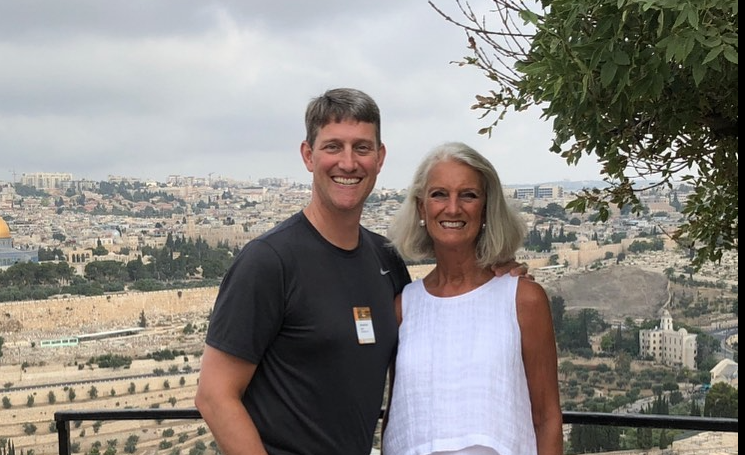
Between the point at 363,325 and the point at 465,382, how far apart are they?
261 millimetres

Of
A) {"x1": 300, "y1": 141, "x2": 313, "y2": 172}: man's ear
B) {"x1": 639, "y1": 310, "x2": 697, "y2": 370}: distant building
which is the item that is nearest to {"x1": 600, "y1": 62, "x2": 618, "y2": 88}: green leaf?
{"x1": 300, "y1": 141, "x2": 313, "y2": 172}: man's ear

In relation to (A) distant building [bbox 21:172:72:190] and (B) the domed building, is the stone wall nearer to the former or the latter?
(B) the domed building

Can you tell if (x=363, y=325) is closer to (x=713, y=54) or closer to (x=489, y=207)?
(x=489, y=207)

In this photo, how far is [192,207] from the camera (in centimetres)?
1723

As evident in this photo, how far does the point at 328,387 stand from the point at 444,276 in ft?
1.45

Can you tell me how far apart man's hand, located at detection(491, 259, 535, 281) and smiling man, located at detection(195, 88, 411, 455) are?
0.90 feet

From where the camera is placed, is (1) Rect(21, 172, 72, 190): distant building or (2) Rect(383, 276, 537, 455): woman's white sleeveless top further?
(1) Rect(21, 172, 72, 190): distant building

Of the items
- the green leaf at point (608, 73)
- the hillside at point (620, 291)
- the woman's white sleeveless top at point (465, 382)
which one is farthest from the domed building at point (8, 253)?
the green leaf at point (608, 73)

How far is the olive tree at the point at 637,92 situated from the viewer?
3.49ft

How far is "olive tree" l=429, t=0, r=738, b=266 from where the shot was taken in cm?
106

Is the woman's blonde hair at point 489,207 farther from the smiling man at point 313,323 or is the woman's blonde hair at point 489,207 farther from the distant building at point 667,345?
the distant building at point 667,345

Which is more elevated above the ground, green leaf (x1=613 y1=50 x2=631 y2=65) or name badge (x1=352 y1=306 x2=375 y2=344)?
green leaf (x1=613 y1=50 x2=631 y2=65)

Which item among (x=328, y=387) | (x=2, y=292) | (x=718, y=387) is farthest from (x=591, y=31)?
(x=2, y=292)

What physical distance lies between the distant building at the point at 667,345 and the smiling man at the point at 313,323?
243 centimetres
